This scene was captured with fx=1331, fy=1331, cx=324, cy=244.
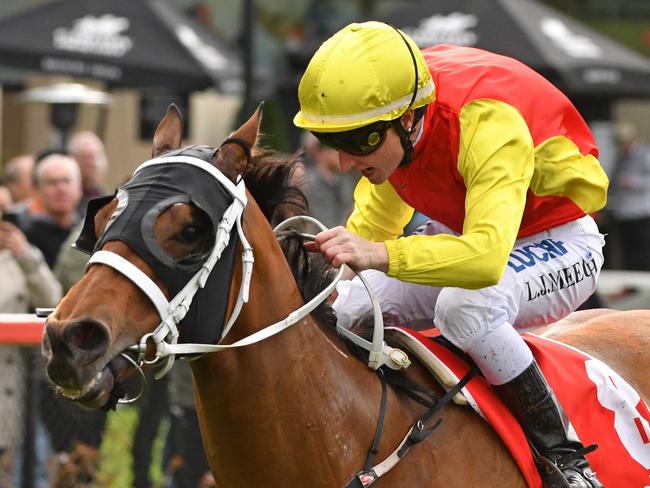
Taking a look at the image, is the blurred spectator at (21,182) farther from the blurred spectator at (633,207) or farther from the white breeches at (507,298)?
the blurred spectator at (633,207)

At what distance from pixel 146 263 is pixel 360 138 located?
0.80 metres

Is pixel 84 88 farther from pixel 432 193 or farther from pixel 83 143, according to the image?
pixel 432 193

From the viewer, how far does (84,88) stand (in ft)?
45.3

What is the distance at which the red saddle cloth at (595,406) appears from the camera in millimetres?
4039

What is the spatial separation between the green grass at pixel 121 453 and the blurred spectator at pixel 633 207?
→ 10914 millimetres

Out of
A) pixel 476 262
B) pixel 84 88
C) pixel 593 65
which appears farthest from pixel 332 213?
pixel 476 262

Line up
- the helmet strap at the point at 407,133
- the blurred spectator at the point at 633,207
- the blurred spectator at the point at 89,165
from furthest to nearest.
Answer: the blurred spectator at the point at 633,207 → the blurred spectator at the point at 89,165 → the helmet strap at the point at 407,133

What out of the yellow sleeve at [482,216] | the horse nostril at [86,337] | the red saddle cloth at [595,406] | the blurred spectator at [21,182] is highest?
the yellow sleeve at [482,216]

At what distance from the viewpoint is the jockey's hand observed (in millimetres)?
3570

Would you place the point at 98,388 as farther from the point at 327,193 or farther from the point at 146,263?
the point at 327,193

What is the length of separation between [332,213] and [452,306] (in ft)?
20.0

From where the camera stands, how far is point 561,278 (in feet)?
13.7

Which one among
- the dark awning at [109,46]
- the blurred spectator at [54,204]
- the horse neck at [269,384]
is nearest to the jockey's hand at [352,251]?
the horse neck at [269,384]

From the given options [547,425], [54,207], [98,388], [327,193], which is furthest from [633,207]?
[98,388]
